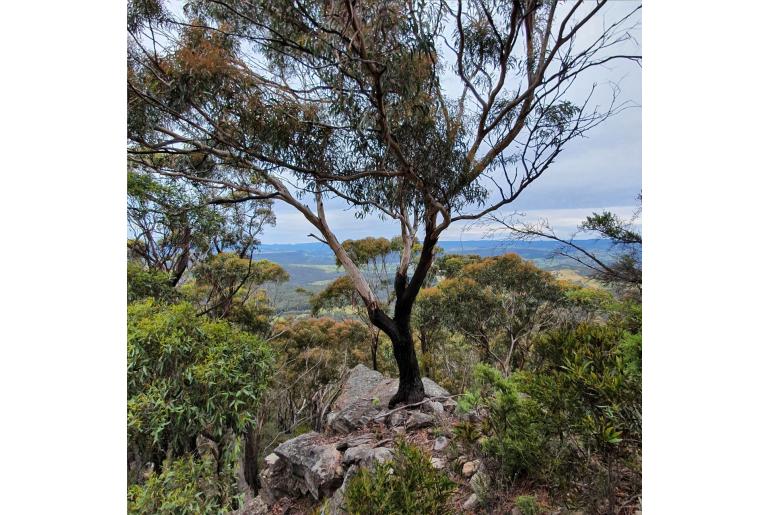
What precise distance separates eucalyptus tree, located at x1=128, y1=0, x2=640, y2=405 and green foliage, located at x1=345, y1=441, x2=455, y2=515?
4.84 feet

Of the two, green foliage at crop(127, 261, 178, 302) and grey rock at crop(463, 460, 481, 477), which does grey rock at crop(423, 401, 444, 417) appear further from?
green foliage at crop(127, 261, 178, 302)

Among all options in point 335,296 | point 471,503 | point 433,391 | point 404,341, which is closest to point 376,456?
point 471,503

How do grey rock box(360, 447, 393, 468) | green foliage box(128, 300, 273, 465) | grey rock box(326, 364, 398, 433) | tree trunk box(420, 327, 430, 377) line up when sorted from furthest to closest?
tree trunk box(420, 327, 430, 377) < grey rock box(326, 364, 398, 433) < grey rock box(360, 447, 393, 468) < green foliage box(128, 300, 273, 465)

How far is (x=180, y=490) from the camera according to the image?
1655mm

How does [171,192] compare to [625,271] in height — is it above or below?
above

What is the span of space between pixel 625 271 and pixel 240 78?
2.16 meters

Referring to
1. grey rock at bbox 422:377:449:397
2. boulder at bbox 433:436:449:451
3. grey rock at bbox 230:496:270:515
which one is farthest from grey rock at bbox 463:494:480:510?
grey rock at bbox 422:377:449:397

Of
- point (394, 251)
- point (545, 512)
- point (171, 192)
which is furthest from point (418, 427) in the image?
point (171, 192)

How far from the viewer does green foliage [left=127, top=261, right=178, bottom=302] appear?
2.25m

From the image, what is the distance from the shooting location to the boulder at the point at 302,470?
7.14 ft

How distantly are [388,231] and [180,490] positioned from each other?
200 cm

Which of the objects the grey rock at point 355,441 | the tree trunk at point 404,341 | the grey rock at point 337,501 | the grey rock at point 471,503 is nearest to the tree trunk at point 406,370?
the tree trunk at point 404,341
